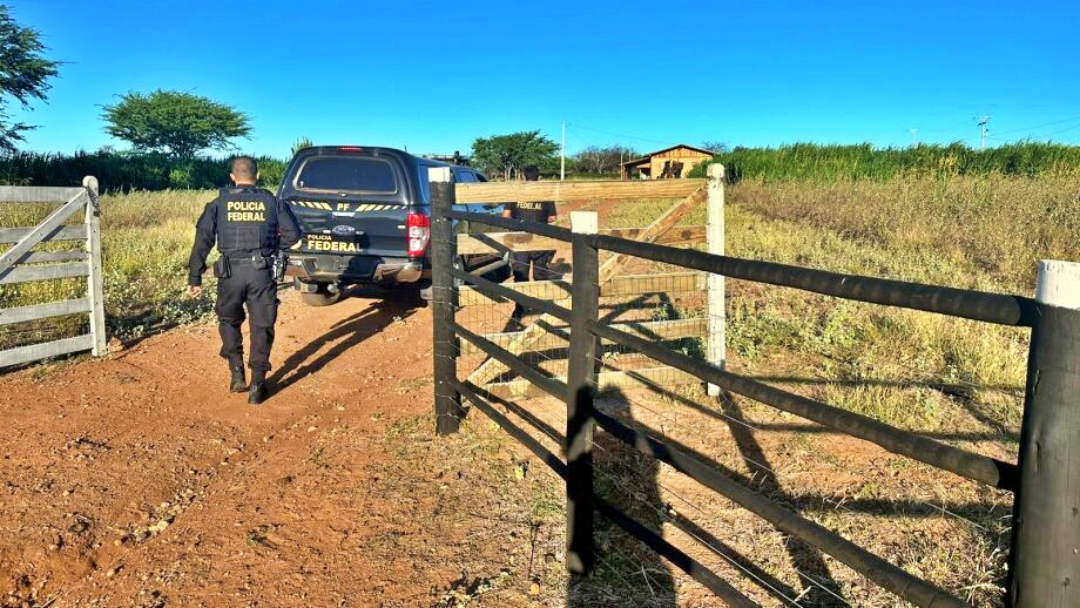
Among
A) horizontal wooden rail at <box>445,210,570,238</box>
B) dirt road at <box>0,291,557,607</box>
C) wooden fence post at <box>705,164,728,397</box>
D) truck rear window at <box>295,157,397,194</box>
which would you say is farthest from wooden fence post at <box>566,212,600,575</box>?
truck rear window at <box>295,157,397,194</box>

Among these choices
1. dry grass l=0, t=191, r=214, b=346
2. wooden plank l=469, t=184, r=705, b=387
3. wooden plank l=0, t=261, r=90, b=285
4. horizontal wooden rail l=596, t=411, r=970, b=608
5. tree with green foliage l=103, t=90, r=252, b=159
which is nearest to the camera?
horizontal wooden rail l=596, t=411, r=970, b=608

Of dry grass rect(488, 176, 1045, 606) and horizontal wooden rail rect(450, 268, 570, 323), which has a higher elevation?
horizontal wooden rail rect(450, 268, 570, 323)

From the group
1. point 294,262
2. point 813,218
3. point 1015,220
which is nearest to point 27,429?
point 294,262

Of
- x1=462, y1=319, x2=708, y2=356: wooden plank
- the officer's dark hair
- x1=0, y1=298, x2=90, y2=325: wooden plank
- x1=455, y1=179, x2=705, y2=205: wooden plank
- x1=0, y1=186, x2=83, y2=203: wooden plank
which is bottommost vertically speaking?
x1=462, y1=319, x2=708, y2=356: wooden plank

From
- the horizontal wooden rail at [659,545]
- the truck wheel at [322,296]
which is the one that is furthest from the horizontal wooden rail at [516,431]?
the truck wheel at [322,296]

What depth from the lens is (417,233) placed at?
7.86 meters

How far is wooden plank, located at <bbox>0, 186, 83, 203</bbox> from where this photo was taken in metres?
5.85

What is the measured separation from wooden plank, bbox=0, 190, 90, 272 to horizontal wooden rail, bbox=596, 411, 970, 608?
5849 millimetres

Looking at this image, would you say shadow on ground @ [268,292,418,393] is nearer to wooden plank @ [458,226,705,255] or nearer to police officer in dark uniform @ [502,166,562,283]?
police officer in dark uniform @ [502,166,562,283]

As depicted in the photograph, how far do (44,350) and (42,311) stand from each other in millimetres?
346

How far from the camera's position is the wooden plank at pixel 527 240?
514 cm

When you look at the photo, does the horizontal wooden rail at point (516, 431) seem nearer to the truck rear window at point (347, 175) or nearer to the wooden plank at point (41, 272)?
the truck rear window at point (347, 175)

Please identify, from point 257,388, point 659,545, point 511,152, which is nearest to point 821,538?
point 659,545

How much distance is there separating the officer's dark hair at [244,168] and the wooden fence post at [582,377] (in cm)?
384
